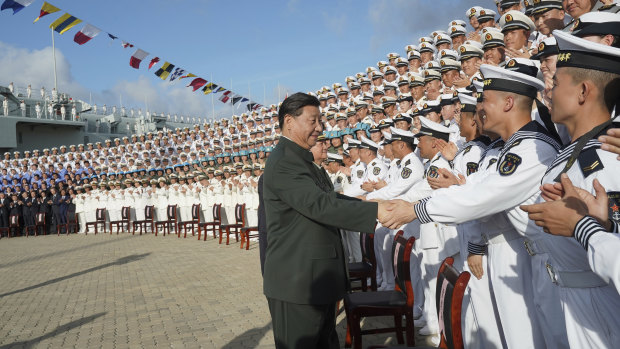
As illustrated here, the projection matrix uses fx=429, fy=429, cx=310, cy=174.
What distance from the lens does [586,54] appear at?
5.30ft

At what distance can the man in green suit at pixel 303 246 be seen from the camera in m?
2.29

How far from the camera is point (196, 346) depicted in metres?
4.36

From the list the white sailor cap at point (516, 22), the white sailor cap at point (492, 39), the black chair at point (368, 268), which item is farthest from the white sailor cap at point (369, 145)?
the white sailor cap at point (516, 22)

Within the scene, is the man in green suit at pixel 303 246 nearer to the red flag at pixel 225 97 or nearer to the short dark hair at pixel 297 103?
the short dark hair at pixel 297 103

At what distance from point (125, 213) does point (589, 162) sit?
17.9 meters

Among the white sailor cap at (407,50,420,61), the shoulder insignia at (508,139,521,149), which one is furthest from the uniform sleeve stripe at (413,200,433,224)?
the white sailor cap at (407,50,420,61)

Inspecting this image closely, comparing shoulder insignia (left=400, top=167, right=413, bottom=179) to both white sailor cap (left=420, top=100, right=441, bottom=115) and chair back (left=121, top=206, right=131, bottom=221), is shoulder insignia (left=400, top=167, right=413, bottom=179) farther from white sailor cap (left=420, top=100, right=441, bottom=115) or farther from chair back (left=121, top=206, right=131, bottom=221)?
chair back (left=121, top=206, right=131, bottom=221)

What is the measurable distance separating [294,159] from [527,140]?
1.30 metres

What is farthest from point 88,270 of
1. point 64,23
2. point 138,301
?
point 64,23

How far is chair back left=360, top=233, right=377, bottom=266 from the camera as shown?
4859 mm

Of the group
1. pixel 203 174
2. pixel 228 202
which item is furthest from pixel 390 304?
pixel 203 174

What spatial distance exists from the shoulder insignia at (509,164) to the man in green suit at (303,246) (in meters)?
0.68

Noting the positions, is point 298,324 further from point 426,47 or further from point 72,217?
point 72,217

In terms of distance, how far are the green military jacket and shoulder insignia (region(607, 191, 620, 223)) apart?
1.09 metres
